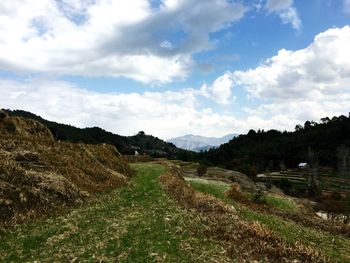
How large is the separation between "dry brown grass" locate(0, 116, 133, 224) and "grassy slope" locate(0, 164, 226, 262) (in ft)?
7.48

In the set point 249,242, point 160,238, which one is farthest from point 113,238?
point 249,242

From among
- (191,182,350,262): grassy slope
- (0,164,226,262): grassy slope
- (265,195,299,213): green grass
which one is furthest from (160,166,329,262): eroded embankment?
(265,195,299,213): green grass

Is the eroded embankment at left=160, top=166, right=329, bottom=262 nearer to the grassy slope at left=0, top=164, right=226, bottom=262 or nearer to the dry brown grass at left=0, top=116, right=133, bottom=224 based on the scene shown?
the grassy slope at left=0, top=164, right=226, bottom=262

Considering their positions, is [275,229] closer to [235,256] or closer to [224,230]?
[224,230]

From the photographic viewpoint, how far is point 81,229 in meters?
25.4

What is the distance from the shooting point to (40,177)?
34281mm

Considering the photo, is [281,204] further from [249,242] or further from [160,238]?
[160,238]

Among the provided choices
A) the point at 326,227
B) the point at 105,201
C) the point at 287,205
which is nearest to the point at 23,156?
the point at 105,201

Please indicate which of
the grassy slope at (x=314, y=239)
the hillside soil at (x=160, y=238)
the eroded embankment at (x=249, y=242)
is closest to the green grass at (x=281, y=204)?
the grassy slope at (x=314, y=239)

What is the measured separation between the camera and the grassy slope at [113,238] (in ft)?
64.6

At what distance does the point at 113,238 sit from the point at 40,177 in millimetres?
13971

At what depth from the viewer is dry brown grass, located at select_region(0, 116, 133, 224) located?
1143 inches

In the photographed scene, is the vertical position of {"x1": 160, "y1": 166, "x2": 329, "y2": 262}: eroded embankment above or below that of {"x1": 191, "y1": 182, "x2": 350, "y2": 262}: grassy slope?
above

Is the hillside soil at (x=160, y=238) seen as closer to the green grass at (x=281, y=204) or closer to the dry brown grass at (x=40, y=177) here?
the dry brown grass at (x=40, y=177)
